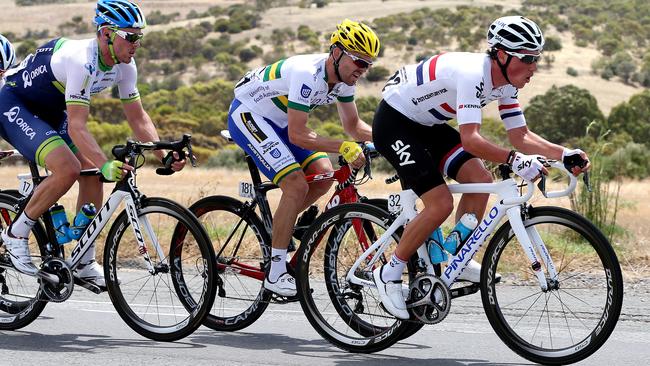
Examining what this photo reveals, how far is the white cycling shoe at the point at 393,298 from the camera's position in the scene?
262 inches

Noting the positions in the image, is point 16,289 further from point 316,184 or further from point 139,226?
point 316,184

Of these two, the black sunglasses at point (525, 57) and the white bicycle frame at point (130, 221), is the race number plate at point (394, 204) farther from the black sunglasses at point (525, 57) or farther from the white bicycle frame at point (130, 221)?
the white bicycle frame at point (130, 221)

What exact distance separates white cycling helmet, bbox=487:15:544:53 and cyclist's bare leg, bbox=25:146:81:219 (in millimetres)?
→ 2908

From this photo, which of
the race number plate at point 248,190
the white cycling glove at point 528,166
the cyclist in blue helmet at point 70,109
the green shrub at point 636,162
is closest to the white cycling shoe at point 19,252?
the cyclist in blue helmet at point 70,109

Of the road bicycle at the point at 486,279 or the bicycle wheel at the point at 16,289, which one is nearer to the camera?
the road bicycle at the point at 486,279

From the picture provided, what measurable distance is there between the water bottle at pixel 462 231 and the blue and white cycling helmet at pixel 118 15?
247 centimetres

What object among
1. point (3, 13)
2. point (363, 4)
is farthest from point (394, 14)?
point (3, 13)

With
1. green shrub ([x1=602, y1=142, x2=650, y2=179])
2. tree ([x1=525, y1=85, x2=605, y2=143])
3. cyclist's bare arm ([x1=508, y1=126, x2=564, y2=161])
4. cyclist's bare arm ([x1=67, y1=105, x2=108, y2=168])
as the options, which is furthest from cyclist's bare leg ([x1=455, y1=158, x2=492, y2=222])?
tree ([x1=525, y1=85, x2=605, y2=143])

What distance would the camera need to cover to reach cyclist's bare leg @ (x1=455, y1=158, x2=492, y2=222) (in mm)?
6707

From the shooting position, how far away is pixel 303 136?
23.5 feet

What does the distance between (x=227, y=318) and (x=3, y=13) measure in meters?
110

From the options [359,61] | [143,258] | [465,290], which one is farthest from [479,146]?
[143,258]

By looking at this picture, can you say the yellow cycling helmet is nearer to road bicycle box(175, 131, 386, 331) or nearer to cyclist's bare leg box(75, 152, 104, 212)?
road bicycle box(175, 131, 386, 331)

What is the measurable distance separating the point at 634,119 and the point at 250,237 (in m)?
44.8
